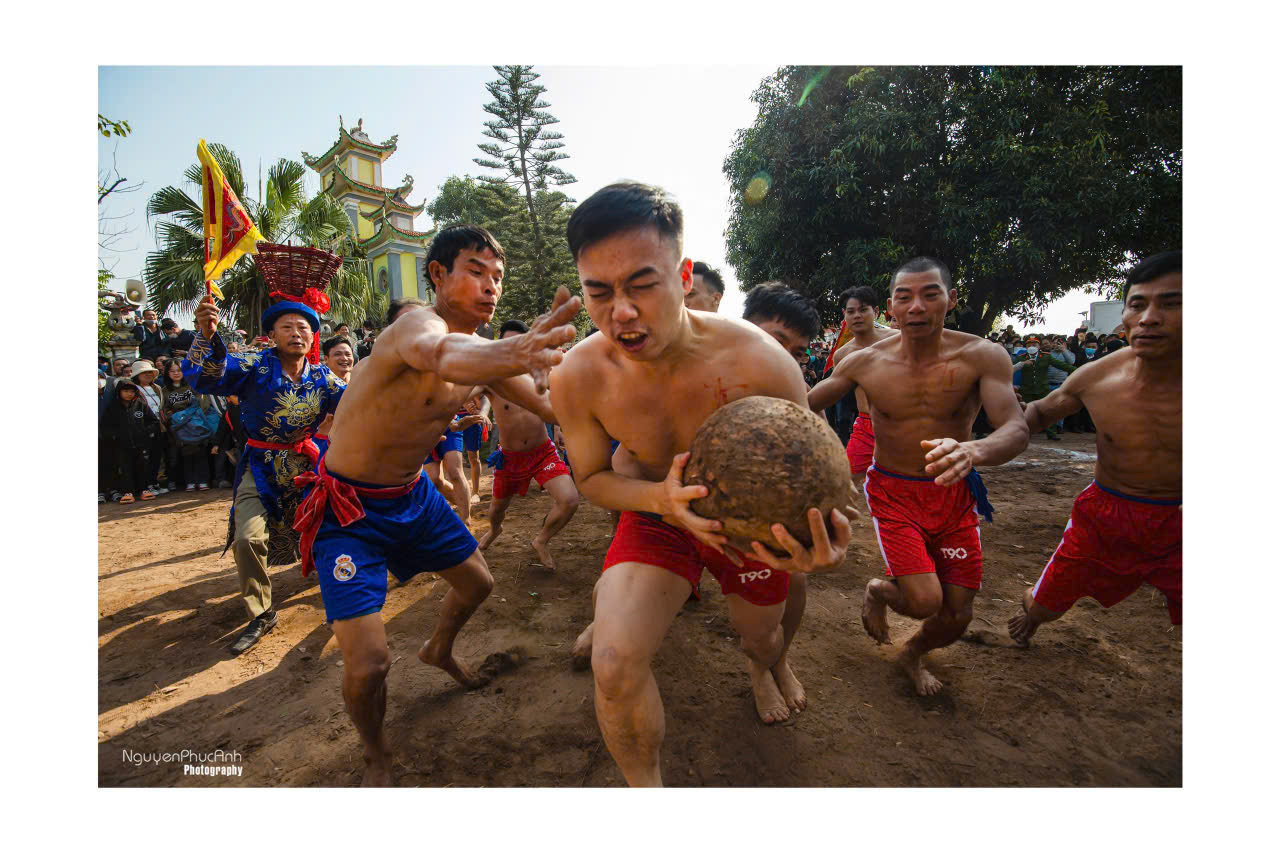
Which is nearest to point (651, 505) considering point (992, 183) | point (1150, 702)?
point (1150, 702)

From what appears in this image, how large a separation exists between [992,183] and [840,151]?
205 cm

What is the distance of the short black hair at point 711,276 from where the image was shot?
431 cm

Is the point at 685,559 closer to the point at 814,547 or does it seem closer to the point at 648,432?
the point at 648,432

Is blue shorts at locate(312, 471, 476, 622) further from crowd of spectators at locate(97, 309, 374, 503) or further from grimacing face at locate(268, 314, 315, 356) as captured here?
crowd of spectators at locate(97, 309, 374, 503)

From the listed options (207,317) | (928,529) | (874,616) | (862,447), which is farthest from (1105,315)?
(207,317)

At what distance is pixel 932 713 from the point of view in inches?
103

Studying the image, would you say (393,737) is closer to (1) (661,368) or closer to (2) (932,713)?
(1) (661,368)

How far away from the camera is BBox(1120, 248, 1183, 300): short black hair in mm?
2391

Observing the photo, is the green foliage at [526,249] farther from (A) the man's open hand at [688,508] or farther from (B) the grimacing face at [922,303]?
(A) the man's open hand at [688,508]

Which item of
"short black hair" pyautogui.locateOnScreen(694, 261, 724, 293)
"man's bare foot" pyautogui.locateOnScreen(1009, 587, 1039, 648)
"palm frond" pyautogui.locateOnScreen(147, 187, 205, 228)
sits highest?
"palm frond" pyautogui.locateOnScreen(147, 187, 205, 228)

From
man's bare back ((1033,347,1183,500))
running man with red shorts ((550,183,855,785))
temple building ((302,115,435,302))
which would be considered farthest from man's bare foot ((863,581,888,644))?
temple building ((302,115,435,302))

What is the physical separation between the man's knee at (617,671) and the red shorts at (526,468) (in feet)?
10.0

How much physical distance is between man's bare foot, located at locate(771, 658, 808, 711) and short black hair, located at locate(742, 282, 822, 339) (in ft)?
6.77

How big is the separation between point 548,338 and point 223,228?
3005mm
